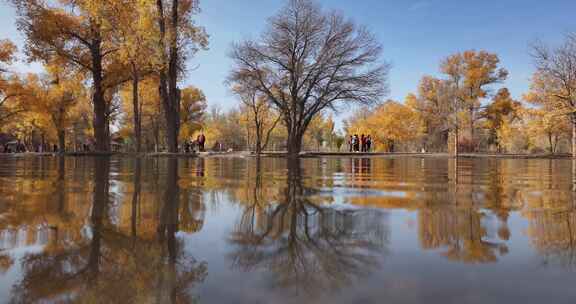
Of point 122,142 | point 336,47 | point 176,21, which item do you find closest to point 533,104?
point 336,47

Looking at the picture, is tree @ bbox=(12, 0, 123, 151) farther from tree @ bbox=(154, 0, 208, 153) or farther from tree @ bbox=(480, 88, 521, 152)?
tree @ bbox=(480, 88, 521, 152)

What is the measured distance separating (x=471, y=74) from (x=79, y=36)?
130 feet

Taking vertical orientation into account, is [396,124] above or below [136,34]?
below

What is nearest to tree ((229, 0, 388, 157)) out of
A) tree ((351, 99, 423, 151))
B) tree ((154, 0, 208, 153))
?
tree ((154, 0, 208, 153))

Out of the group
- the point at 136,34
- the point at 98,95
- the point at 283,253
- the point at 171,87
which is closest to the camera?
the point at 283,253

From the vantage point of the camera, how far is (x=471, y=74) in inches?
1683

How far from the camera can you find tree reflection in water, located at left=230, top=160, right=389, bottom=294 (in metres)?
1.53

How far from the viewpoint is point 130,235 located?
2123mm

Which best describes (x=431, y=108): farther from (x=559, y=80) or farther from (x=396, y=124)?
(x=559, y=80)

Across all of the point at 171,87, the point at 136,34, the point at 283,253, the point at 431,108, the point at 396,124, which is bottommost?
the point at 283,253

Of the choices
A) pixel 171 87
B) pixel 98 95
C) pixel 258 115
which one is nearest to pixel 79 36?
pixel 98 95

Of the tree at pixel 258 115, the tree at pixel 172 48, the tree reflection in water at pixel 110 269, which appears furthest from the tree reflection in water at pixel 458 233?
the tree at pixel 258 115

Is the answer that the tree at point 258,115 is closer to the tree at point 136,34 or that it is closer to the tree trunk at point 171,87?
the tree trunk at point 171,87

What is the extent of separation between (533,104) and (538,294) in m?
38.6
